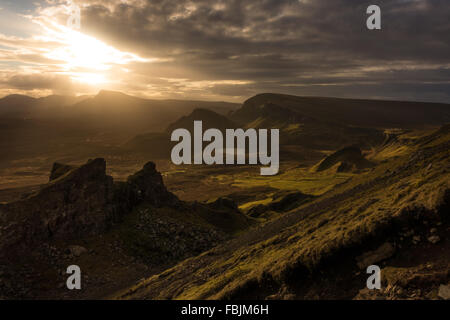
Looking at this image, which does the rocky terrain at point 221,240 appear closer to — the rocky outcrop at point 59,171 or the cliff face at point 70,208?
the cliff face at point 70,208

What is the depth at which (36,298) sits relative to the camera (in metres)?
30.7

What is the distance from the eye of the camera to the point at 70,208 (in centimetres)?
3984

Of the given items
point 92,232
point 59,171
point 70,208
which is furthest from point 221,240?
point 59,171

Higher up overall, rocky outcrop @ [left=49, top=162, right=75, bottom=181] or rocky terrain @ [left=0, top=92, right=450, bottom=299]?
rocky outcrop @ [left=49, top=162, right=75, bottom=181]

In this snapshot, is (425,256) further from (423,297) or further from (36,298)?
(36,298)

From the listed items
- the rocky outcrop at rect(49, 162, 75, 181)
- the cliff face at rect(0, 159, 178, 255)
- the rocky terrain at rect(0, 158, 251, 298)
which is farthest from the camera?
the rocky outcrop at rect(49, 162, 75, 181)

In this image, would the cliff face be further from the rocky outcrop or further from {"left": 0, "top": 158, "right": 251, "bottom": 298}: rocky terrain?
the rocky outcrop

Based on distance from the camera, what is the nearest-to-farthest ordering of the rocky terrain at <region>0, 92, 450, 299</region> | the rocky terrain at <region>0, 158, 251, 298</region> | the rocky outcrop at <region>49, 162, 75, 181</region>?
the rocky terrain at <region>0, 92, 450, 299</region>
the rocky terrain at <region>0, 158, 251, 298</region>
the rocky outcrop at <region>49, 162, 75, 181</region>

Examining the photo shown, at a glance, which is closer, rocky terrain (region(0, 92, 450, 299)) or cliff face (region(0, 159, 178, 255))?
rocky terrain (region(0, 92, 450, 299))

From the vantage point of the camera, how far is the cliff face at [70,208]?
35.8 meters

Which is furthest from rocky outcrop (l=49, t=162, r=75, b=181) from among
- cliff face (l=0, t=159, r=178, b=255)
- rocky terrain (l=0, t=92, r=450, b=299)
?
cliff face (l=0, t=159, r=178, b=255)

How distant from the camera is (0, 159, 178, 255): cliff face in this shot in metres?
35.8

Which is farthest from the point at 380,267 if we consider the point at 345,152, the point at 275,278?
the point at 345,152
